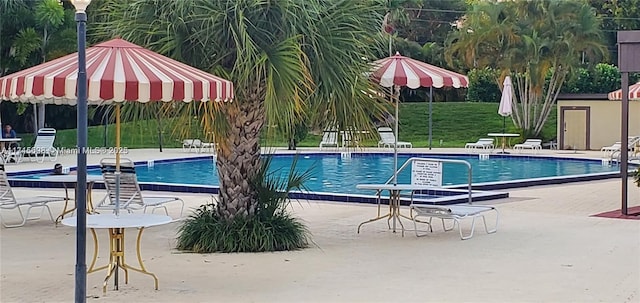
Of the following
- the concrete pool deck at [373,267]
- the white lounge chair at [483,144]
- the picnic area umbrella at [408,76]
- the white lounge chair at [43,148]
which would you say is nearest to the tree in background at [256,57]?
the picnic area umbrella at [408,76]

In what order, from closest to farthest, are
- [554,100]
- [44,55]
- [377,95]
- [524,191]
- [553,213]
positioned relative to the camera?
1. [377,95]
2. [553,213]
3. [524,191]
4. [44,55]
5. [554,100]

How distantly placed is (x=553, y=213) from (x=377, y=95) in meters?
4.48

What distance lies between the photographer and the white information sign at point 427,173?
34.5ft

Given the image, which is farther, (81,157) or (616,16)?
(616,16)

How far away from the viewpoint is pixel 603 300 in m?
6.43

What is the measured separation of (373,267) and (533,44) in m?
25.8

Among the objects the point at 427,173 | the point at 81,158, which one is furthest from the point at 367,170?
the point at 81,158

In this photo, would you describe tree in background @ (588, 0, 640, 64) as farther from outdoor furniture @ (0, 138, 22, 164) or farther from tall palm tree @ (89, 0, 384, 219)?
tall palm tree @ (89, 0, 384, 219)

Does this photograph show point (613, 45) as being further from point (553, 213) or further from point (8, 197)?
point (8, 197)

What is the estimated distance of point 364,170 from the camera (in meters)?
22.2

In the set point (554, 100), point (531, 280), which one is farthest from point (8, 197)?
point (554, 100)

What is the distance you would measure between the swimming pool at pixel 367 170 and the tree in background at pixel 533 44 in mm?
6567

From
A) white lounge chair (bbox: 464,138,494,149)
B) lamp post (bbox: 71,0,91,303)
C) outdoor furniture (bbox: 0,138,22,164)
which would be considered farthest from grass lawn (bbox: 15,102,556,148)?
lamp post (bbox: 71,0,91,303)

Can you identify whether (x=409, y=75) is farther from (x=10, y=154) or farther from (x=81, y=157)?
(x=10, y=154)
